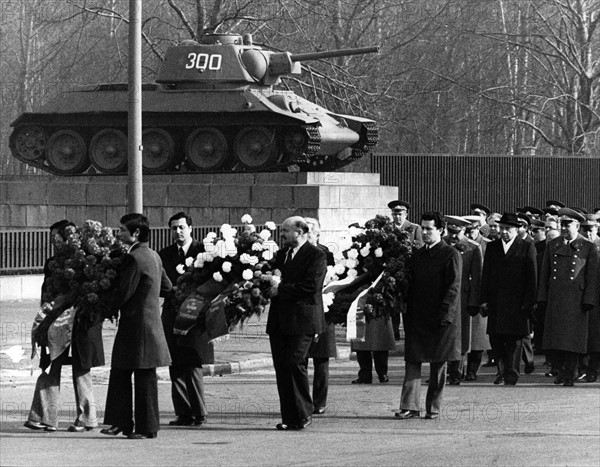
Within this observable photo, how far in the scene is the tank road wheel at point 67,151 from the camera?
33969 mm

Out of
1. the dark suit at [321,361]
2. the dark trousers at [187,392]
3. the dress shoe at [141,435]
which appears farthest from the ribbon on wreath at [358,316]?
the dress shoe at [141,435]

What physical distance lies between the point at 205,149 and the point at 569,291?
1724 centimetres

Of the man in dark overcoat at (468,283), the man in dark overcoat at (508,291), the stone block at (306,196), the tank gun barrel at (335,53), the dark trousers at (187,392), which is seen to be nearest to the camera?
the dark trousers at (187,392)

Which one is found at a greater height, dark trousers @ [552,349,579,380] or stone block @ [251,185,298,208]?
stone block @ [251,185,298,208]

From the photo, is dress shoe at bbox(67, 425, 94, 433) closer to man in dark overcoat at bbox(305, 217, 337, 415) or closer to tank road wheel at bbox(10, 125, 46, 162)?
man in dark overcoat at bbox(305, 217, 337, 415)

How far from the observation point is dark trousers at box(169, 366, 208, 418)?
13172 millimetres

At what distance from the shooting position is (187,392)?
13.3 metres

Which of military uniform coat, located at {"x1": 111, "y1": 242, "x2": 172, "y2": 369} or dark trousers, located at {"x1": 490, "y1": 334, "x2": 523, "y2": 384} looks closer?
military uniform coat, located at {"x1": 111, "y1": 242, "x2": 172, "y2": 369}

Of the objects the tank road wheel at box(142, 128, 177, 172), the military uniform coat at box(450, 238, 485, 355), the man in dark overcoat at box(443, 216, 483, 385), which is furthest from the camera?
the tank road wheel at box(142, 128, 177, 172)

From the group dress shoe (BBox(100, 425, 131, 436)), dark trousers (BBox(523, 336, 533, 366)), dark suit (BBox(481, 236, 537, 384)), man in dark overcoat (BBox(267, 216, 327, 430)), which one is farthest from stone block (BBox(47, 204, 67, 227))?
dress shoe (BBox(100, 425, 131, 436))

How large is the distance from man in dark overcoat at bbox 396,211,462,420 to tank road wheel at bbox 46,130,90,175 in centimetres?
2106

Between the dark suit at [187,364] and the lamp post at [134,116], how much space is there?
625cm

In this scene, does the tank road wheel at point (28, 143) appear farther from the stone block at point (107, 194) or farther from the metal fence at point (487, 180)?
the metal fence at point (487, 180)

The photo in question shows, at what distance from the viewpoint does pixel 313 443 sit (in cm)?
1206
